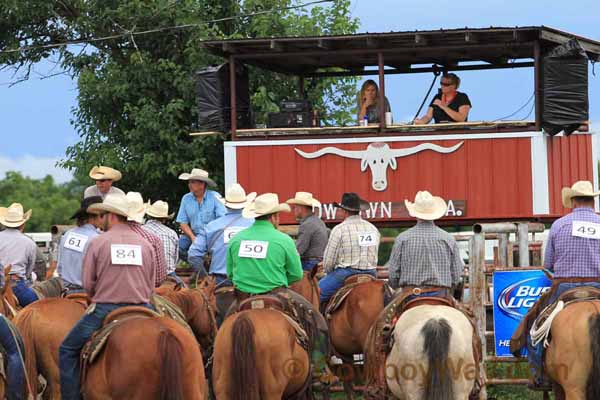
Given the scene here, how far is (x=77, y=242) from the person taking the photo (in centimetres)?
1323

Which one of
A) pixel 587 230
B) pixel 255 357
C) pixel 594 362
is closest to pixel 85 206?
pixel 255 357

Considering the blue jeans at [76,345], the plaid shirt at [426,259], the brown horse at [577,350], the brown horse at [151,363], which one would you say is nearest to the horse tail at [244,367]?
the brown horse at [151,363]

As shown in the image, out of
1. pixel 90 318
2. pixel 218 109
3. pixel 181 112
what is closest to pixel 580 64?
pixel 218 109

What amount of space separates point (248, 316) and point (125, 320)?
1294 mm

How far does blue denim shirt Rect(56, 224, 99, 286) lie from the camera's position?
43.6 feet

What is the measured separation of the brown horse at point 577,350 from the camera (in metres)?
11.1

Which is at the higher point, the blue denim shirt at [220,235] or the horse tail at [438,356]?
the blue denim shirt at [220,235]

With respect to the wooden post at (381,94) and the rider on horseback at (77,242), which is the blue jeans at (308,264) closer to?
the rider on horseback at (77,242)

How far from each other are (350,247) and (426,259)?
309 cm

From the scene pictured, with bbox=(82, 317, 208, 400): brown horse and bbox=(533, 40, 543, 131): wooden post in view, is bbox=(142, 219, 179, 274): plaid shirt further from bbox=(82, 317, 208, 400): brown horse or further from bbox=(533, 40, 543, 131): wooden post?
bbox=(533, 40, 543, 131): wooden post

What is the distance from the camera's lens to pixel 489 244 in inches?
1593

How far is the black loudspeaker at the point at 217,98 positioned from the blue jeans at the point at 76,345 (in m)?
11.1

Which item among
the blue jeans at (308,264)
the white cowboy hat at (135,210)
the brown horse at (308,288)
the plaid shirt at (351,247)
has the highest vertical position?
the white cowboy hat at (135,210)

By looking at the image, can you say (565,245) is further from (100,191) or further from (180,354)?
(100,191)
